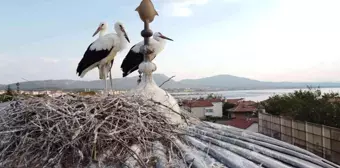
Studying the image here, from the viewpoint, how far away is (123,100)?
4.22 m

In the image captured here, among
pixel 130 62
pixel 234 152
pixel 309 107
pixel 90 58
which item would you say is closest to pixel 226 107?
pixel 309 107

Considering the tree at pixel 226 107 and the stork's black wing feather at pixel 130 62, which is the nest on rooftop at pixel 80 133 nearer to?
the stork's black wing feather at pixel 130 62

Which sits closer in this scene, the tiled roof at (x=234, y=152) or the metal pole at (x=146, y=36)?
the tiled roof at (x=234, y=152)

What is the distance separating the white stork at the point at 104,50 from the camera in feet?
26.5

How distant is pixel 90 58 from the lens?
854 centimetres

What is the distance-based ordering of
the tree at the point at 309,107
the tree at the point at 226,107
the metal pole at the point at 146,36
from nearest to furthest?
1. the metal pole at the point at 146,36
2. the tree at the point at 309,107
3. the tree at the point at 226,107

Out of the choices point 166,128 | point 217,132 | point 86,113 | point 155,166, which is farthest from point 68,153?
point 217,132

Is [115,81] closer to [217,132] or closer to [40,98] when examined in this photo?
[217,132]

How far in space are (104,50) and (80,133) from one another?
482 centimetres

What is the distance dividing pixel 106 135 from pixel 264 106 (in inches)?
1701

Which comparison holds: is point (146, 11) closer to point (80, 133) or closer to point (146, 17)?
point (146, 17)

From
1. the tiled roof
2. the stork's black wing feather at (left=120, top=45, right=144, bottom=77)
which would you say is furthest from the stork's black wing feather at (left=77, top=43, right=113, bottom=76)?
the tiled roof

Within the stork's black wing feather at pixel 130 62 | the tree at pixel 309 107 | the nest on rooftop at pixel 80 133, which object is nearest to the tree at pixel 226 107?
the tree at pixel 309 107

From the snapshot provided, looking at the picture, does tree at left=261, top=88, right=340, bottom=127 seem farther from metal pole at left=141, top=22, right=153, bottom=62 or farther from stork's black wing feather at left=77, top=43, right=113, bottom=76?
metal pole at left=141, top=22, right=153, bottom=62
